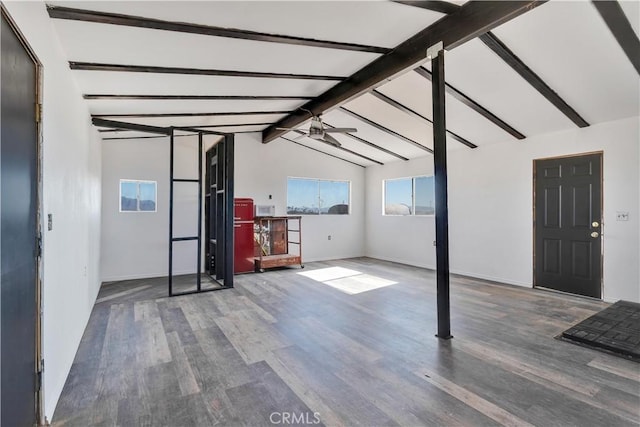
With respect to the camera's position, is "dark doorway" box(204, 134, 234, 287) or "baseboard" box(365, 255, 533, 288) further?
"baseboard" box(365, 255, 533, 288)

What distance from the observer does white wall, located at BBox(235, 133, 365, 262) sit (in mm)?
7203

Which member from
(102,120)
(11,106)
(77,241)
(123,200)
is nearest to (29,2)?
(11,106)

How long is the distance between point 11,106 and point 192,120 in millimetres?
3761

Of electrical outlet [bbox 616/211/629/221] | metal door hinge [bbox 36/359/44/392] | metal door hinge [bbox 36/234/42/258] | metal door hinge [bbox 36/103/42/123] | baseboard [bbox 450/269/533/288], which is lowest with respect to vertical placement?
baseboard [bbox 450/269/533/288]

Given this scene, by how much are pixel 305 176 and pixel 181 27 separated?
18.5 feet

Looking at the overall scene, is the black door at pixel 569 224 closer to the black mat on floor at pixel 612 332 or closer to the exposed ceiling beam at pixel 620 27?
the black mat on floor at pixel 612 332

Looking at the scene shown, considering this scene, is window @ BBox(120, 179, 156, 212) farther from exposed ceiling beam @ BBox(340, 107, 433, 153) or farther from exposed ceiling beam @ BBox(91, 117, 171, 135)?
exposed ceiling beam @ BBox(340, 107, 433, 153)

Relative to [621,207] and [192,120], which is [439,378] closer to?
[621,207]

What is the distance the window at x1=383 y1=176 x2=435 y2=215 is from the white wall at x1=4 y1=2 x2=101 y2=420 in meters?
6.32

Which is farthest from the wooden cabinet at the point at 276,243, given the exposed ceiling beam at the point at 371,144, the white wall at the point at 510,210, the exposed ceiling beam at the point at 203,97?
the exposed ceiling beam at the point at 203,97

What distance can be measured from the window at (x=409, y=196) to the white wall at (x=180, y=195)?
4.16ft

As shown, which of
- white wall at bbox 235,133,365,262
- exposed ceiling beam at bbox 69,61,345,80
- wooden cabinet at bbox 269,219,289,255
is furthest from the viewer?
wooden cabinet at bbox 269,219,289,255

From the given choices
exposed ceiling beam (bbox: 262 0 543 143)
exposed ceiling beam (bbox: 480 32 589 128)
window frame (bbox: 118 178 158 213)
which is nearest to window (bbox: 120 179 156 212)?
window frame (bbox: 118 178 158 213)

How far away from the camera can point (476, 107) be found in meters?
4.57
